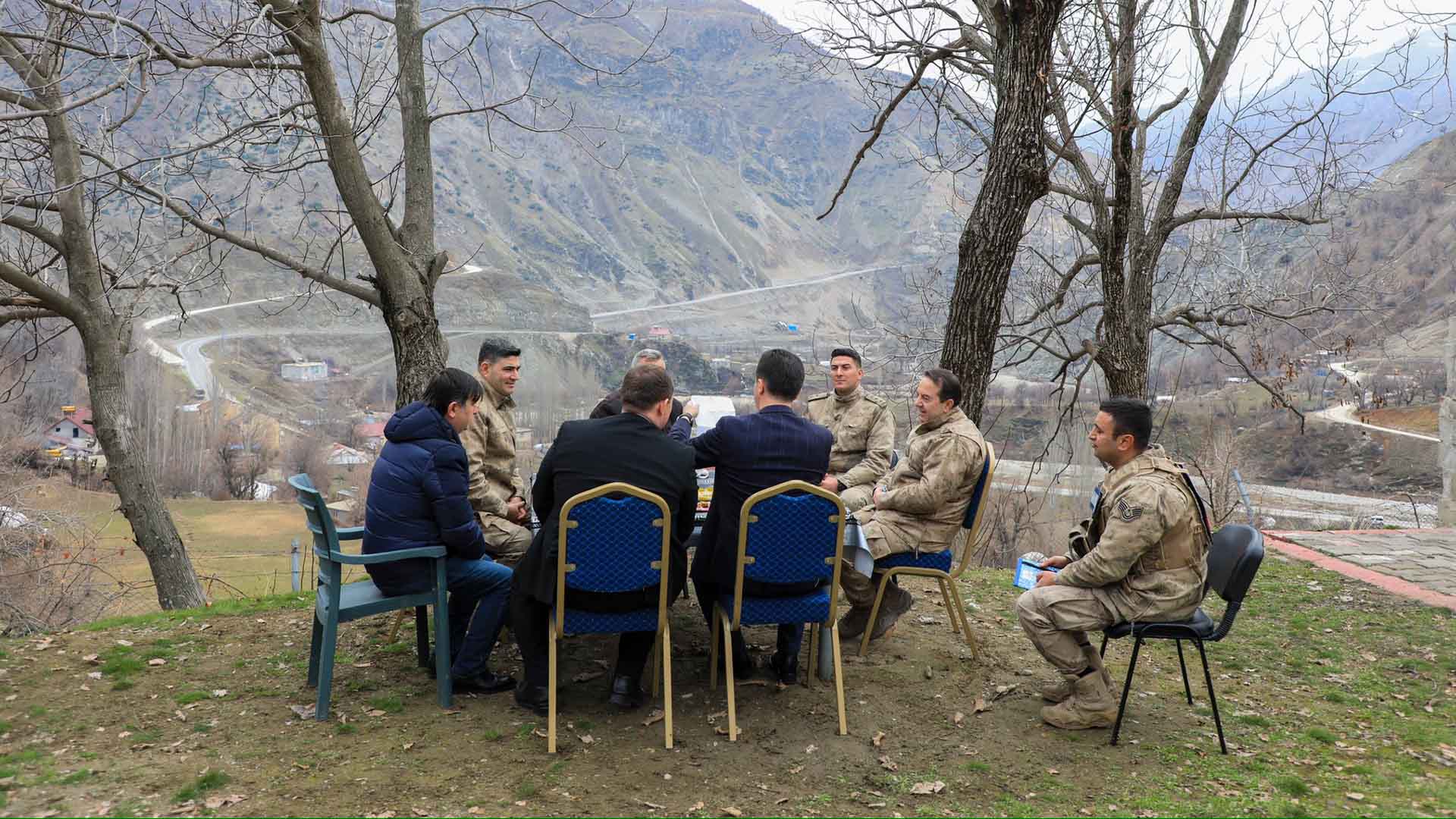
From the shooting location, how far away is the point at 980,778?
3416 mm

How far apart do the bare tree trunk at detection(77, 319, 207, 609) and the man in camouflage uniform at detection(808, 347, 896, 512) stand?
5979mm

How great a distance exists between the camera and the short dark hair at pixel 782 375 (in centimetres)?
394

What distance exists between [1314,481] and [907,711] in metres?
50.1

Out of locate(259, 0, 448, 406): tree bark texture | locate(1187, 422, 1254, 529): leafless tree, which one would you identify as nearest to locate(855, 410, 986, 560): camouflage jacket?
locate(259, 0, 448, 406): tree bark texture

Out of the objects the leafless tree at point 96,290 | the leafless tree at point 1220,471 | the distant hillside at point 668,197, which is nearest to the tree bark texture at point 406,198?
the leafless tree at point 96,290

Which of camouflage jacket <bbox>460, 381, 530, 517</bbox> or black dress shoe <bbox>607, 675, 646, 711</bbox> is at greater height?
camouflage jacket <bbox>460, 381, 530, 517</bbox>

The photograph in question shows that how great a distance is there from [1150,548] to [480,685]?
2.78 meters

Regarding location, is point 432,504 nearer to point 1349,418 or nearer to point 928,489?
point 928,489

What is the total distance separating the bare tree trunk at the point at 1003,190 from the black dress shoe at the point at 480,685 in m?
3.65

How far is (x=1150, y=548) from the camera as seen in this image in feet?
11.9

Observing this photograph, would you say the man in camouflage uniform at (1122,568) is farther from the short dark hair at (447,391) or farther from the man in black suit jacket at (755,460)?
the short dark hair at (447,391)

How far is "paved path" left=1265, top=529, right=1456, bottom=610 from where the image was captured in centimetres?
673

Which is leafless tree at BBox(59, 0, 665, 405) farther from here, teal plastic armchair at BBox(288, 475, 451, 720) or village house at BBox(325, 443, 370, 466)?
village house at BBox(325, 443, 370, 466)

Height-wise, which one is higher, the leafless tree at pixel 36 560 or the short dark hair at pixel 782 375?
the short dark hair at pixel 782 375
